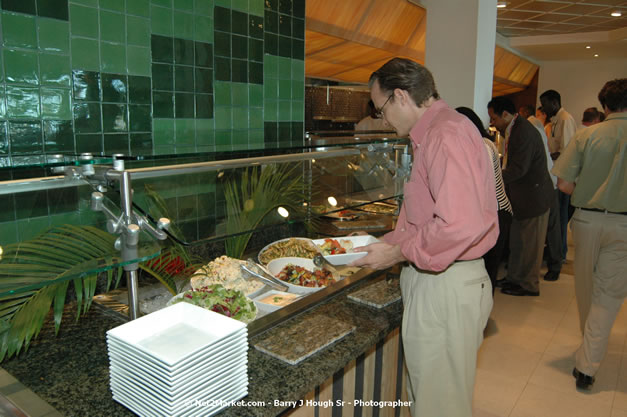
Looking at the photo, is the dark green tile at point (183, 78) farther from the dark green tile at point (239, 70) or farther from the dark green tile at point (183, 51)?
the dark green tile at point (239, 70)

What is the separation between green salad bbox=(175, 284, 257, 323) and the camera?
5.49 ft

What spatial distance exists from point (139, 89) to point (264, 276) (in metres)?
1.10

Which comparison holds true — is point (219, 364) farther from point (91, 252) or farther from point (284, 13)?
point (284, 13)

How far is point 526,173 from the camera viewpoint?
4684mm

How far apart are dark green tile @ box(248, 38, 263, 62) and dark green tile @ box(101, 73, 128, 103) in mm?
890

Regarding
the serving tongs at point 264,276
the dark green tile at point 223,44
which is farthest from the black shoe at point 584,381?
the dark green tile at point 223,44

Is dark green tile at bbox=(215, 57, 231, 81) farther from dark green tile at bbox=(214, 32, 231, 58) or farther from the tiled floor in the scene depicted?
the tiled floor

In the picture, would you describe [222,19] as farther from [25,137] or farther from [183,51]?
[25,137]

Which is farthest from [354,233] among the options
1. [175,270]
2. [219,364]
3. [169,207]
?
[219,364]

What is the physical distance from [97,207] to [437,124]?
1080 millimetres

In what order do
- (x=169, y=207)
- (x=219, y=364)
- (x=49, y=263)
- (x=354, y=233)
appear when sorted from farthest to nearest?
(x=354, y=233) < (x=169, y=207) < (x=219, y=364) < (x=49, y=263)

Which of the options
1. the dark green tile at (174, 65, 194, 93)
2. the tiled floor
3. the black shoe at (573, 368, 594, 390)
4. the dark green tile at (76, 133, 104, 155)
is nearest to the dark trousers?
the tiled floor

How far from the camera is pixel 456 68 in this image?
4730 millimetres

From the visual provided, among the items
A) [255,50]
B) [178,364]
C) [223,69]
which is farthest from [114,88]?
[178,364]
